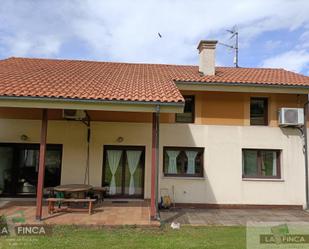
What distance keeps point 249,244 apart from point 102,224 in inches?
149

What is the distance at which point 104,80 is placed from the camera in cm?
1181

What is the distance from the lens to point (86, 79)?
38.8ft

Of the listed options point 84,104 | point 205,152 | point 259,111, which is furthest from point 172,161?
point 84,104

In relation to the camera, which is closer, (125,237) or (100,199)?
(125,237)

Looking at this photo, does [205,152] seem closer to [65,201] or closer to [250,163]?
[250,163]

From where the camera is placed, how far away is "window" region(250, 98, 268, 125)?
1352 centimetres

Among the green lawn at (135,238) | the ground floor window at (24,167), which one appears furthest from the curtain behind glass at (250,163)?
the ground floor window at (24,167)

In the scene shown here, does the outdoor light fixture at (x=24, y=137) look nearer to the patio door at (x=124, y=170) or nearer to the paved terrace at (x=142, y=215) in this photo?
the paved terrace at (x=142, y=215)

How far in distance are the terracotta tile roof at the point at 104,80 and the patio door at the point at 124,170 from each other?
2.90 meters

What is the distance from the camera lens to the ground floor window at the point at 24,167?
1289 cm

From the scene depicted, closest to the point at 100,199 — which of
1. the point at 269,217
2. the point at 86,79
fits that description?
the point at 86,79

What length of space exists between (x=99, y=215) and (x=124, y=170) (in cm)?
344

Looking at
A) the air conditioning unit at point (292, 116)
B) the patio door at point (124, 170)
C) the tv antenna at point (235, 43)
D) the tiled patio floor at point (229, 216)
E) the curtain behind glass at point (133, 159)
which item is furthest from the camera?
the tv antenna at point (235, 43)

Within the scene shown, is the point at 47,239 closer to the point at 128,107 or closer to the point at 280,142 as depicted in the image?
the point at 128,107
